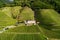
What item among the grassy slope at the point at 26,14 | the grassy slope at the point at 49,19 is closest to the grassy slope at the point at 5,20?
the grassy slope at the point at 26,14

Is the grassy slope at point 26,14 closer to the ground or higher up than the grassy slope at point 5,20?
closer to the ground

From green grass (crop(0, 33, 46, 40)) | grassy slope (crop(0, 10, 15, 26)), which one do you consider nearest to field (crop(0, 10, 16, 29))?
grassy slope (crop(0, 10, 15, 26))

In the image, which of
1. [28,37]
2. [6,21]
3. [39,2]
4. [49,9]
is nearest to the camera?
[28,37]

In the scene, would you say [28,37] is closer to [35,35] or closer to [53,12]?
[35,35]

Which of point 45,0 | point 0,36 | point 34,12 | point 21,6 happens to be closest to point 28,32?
point 0,36

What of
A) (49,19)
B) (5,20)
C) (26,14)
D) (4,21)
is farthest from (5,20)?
(49,19)

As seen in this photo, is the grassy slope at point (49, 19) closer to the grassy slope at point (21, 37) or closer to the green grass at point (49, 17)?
the green grass at point (49, 17)

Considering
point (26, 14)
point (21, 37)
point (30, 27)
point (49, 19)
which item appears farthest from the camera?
point (26, 14)

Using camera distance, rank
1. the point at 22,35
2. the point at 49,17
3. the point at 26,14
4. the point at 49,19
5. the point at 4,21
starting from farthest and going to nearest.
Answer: the point at 26,14
the point at 49,17
the point at 49,19
the point at 4,21
the point at 22,35

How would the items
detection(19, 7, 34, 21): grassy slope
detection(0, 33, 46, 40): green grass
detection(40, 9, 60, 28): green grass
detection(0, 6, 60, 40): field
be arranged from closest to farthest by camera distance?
1. detection(0, 33, 46, 40): green grass
2. detection(0, 6, 60, 40): field
3. detection(40, 9, 60, 28): green grass
4. detection(19, 7, 34, 21): grassy slope

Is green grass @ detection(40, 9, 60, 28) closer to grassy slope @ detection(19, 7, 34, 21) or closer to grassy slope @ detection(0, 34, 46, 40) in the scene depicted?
grassy slope @ detection(19, 7, 34, 21)

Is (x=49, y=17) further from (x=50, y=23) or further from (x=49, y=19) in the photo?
(x=50, y=23)
